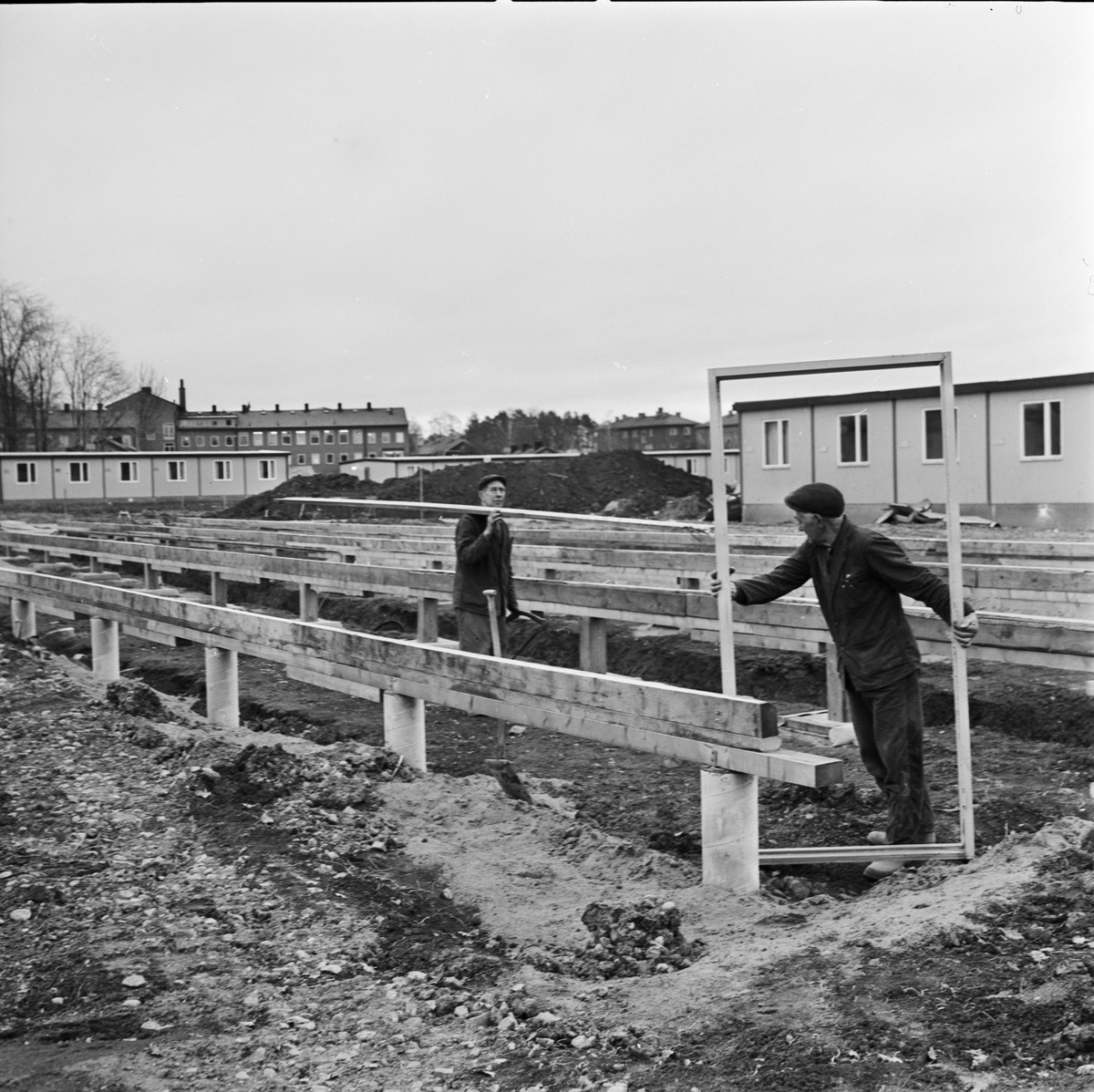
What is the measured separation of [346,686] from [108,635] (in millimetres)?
3578

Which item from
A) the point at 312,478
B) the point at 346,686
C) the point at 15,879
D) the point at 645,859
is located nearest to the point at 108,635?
the point at 346,686

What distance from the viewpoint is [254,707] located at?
31.2 ft

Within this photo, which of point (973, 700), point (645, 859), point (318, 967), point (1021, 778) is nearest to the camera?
point (318, 967)

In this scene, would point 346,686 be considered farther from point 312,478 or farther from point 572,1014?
point 312,478

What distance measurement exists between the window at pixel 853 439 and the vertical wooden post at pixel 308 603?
18081 mm

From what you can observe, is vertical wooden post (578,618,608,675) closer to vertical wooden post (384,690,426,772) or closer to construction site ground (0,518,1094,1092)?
construction site ground (0,518,1094,1092)

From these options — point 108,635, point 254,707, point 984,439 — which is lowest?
point 254,707

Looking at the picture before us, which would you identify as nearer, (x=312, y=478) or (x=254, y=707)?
(x=254, y=707)

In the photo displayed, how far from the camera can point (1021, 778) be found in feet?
20.9

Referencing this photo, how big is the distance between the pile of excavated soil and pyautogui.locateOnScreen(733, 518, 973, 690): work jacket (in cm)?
3409

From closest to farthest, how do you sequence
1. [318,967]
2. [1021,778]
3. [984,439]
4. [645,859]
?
[318,967], [645,859], [1021,778], [984,439]

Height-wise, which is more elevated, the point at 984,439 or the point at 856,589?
the point at 984,439

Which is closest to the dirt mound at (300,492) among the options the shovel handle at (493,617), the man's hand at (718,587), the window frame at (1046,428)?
the window frame at (1046,428)

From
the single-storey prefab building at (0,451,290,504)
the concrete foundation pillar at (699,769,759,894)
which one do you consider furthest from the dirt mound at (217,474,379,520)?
the concrete foundation pillar at (699,769,759,894)
